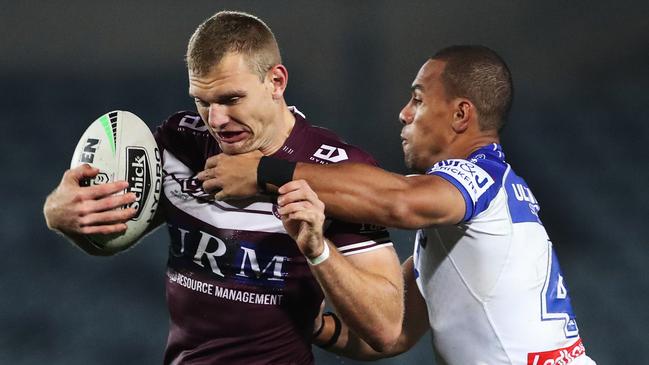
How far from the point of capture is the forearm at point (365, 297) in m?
2.09

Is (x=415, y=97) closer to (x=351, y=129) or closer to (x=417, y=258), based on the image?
(x=417, y=258)

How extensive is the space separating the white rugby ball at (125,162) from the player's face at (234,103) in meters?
0.18

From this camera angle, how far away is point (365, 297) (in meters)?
2.15

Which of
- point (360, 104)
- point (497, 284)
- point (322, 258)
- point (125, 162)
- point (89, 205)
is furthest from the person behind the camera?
point (360, 104)

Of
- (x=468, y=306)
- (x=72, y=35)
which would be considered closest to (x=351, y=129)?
(x=72, y=35)

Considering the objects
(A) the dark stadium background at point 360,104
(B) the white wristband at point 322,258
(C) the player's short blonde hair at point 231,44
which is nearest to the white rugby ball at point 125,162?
(C) the player's short blonde hair at point 231,44

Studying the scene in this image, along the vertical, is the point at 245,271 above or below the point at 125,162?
below

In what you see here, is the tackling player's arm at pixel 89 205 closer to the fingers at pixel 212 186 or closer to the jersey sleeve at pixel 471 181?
the fingers at pixel 212 186

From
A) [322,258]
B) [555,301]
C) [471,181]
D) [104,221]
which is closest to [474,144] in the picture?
[471,181]

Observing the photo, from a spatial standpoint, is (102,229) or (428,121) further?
(428,121)

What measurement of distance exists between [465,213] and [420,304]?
613 millimetres

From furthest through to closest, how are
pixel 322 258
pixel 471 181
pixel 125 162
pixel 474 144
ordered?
1. pixel 474 144
2. pixel 471 181
3. pixel 125 162
4. pixel 322 258

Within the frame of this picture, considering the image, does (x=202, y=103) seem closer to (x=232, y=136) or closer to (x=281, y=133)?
(x=232, y=136)

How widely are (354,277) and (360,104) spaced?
3.04 m
